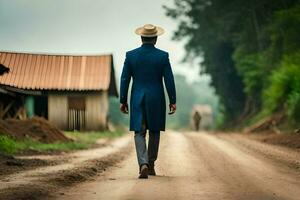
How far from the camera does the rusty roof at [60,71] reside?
1262 inches

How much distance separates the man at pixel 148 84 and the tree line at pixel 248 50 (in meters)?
15.9

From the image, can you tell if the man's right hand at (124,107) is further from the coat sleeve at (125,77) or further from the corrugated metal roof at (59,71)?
the corrugated metal roof at (59,71)

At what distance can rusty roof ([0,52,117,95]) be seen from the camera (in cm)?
3206

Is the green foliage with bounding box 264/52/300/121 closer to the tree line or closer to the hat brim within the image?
the tree line

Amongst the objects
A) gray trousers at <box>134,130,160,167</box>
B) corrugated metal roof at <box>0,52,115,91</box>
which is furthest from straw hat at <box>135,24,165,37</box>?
corrugated metal roof at <box>0,52,115,91</box>

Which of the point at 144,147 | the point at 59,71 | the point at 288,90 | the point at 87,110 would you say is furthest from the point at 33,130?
the point at 87,110

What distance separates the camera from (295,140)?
19.7 metres

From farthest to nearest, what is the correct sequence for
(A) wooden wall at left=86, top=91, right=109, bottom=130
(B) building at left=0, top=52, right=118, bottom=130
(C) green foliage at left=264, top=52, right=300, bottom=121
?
(A) wooden wall at left=86, top=91, right=109, bottom=130 < (B) building at left=0, top=52, right=118, bottom=130 < (C) green foliage at left=264, top=52, right=300, bottom=121

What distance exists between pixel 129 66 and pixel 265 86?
2787 centimetres

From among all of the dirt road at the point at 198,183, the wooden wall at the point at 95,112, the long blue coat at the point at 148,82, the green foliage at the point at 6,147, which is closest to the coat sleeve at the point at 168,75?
the long blue coat at the point at 148,82

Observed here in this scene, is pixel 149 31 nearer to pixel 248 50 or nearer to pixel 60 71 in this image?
pixel 60 71

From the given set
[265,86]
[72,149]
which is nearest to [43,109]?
[265,86]

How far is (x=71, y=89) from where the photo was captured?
1378 inches

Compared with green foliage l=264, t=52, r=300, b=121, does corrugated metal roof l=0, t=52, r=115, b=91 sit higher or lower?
higher
